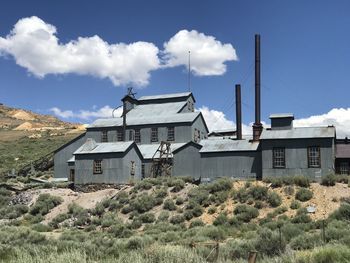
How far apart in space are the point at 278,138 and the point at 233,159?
14.4 feet

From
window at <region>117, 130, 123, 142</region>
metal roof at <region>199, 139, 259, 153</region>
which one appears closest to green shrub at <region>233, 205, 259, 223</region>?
metal roof at <region>199, 139, 259, 153</region>

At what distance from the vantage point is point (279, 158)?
117ft

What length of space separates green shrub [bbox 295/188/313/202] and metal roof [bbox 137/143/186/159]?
1648 centimetres

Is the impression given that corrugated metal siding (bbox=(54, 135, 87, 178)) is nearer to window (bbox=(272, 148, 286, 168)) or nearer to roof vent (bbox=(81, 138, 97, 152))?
roof vent (bbox=(81, 138, 97, 152))

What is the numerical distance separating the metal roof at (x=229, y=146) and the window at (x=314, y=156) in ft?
14.8

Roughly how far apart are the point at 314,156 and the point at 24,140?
6459 centimetres

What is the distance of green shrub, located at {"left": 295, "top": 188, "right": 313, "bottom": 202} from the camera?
29.8 m

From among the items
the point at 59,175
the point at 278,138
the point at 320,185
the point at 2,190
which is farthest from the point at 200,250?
the point at 59,175

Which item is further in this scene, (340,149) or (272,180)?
(340,149)

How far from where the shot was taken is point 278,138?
116 feet

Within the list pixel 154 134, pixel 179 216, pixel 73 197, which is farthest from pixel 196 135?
pixel 179 216

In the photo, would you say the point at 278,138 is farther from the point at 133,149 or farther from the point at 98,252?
the point at 98,252

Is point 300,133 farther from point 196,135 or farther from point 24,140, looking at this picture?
point 24,140

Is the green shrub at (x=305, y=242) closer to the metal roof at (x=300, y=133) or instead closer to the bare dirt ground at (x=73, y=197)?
the metal roof at (x=300, y=133)
